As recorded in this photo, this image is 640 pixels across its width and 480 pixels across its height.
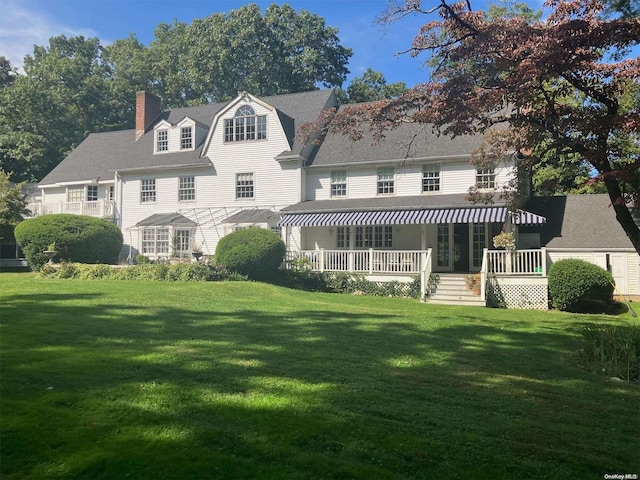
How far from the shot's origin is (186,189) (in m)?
28.3

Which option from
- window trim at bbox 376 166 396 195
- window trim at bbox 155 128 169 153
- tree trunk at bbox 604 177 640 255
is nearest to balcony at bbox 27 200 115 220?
window trim at bbox 155 128 169 153

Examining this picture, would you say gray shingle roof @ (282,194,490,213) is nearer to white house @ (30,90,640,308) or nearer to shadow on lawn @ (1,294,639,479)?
white house @ (30,90,640,308)

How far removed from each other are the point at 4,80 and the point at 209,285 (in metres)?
46.8

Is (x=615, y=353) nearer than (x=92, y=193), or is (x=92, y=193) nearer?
(x=615, y=353)

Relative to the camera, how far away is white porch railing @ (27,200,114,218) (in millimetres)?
30062

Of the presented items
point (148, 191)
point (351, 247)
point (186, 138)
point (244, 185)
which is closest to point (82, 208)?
point (148, 191)

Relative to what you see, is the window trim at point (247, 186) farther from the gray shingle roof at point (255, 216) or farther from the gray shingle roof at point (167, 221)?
the gray shingle roof at point (167, 221)

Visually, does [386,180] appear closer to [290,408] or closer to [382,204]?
[382,204]

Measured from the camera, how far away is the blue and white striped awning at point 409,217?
65.7ft

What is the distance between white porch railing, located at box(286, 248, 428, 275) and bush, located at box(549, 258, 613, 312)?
4.88m

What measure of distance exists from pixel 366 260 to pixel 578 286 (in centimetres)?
814

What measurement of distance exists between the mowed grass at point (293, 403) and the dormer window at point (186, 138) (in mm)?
19804

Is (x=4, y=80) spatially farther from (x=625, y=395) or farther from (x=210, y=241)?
(x=625, y=395)

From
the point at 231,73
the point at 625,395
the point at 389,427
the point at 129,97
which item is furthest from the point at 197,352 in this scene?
the point at 129,97
